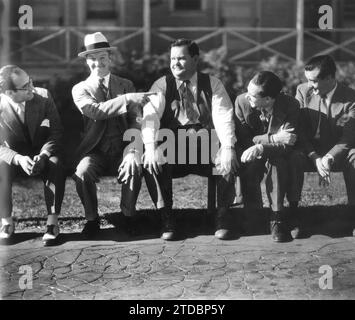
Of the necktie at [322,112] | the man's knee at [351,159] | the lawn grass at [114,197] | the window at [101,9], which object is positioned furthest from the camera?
the window at [101,9]

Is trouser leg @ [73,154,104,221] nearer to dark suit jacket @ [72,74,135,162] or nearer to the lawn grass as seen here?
dark suit jacket @ [72,74,135,162]

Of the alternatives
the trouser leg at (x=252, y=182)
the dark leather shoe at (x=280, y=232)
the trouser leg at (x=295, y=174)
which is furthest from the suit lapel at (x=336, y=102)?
the dark leather shoe at (x=280, y=232)

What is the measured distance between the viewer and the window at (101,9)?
14.1 meters

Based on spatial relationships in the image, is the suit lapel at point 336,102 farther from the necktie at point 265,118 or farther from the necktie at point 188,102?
the necktie at point 188,102

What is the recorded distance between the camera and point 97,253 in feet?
16.1

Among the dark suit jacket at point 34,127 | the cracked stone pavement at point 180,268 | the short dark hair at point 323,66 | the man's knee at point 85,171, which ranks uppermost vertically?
the short dark hair at point 323,66

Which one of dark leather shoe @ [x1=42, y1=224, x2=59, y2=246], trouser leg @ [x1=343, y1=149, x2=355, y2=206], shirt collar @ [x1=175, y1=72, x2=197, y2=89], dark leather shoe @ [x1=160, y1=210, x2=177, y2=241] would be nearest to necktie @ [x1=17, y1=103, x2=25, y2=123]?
dark leather shoe @ [x1=42, y1=224, x2=59, y2=246]

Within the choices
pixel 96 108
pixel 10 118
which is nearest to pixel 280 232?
pixel 96 108

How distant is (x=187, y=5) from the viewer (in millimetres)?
14164

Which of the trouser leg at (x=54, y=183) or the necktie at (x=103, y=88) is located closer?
the trouser leg at (x=54, y=183)

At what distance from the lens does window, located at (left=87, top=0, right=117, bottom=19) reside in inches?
554

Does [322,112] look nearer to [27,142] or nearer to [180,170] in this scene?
[180,170]

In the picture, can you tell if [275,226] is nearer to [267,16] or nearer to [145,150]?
[145,150]
